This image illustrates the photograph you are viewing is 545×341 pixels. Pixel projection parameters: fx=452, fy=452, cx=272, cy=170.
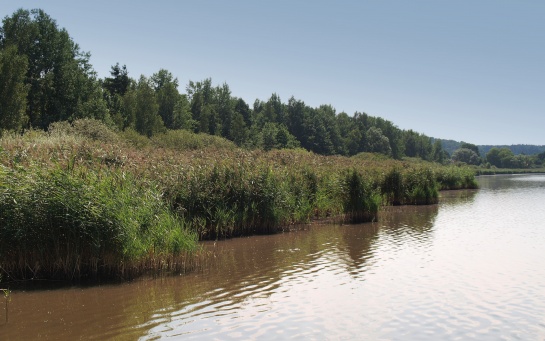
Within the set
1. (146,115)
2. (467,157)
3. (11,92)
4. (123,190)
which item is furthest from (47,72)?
(467,157)

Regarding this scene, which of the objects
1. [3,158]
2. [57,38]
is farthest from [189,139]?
[3,158]

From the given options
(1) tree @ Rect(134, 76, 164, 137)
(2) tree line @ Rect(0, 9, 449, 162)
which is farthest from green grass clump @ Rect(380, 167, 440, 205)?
(1) tree @ Rect(134, 76, 164, 137)

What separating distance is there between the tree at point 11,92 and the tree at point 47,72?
7.31 m

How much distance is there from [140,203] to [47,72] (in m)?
48.4

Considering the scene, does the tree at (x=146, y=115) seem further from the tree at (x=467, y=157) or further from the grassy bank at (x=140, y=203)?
the tree at (x=467, y=157)

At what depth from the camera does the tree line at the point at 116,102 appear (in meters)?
46.4

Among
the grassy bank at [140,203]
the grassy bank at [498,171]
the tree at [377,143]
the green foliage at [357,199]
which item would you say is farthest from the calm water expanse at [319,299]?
the grassy bank at [498,171]

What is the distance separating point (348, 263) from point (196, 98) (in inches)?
3587

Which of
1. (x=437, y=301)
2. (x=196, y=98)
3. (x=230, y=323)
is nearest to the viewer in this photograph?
(x=230, y=323)

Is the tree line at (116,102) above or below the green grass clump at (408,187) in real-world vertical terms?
above

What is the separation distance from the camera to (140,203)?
13.3 m

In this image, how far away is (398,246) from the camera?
57.3ft

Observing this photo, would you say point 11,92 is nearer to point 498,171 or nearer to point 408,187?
point 408,187

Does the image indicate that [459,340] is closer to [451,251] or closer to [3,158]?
[451,251]
